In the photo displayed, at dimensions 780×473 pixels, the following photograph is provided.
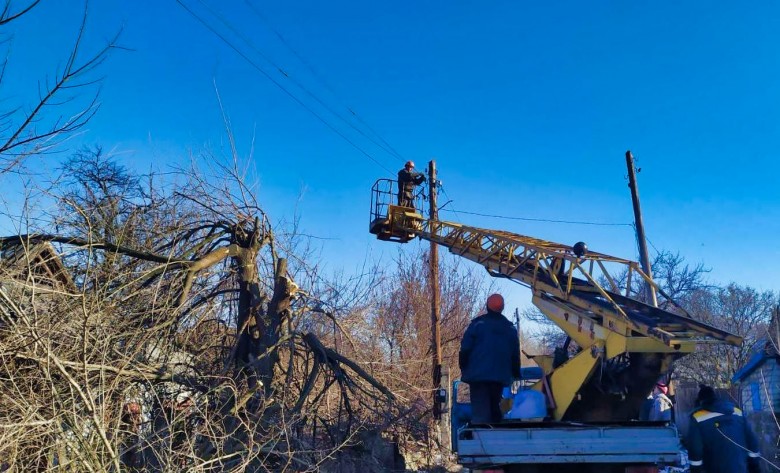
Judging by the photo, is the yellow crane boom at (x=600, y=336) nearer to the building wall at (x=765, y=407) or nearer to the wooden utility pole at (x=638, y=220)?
the building wall at (x=765, y=407)

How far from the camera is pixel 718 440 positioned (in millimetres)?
6473

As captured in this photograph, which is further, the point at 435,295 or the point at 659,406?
the point at 435,295

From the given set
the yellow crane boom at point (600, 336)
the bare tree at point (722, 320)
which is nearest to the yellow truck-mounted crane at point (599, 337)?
the yellow crane boom at point (600, 336)

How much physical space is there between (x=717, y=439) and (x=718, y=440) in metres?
0.01

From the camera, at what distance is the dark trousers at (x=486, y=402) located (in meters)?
6.73

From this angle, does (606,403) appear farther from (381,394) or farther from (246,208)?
(246,208)

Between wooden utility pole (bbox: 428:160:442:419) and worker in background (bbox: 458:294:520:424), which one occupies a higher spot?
wooden utility pole (bbox: 428:160:442:419)

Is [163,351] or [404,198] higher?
[404,198]

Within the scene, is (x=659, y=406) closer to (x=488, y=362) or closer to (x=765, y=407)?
(x=765, y=407)

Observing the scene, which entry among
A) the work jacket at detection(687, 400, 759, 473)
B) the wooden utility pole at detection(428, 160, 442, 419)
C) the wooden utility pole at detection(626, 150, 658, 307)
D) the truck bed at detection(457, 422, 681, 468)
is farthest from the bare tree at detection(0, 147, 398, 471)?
the wooden utility pole at detection(626, 150, 658, 307)

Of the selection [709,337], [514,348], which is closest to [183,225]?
[514,348]

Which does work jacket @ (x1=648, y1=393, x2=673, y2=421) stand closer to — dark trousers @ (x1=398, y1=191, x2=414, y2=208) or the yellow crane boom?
the yellow crane boom

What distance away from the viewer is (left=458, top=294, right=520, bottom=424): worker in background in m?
6.68

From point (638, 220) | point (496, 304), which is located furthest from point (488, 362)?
point (638, 220)
